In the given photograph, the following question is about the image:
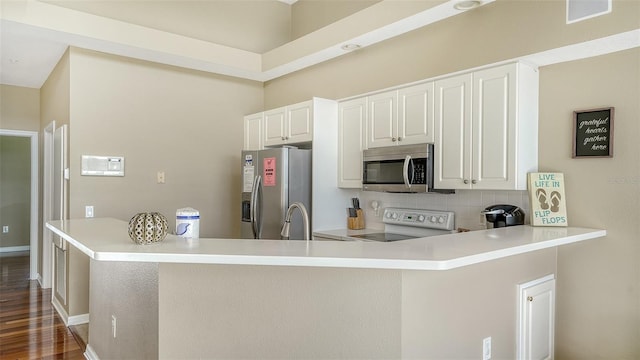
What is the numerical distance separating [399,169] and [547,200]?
1072 mm

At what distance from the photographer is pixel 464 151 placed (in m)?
2.87

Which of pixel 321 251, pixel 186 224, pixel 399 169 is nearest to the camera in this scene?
pixel 321 251

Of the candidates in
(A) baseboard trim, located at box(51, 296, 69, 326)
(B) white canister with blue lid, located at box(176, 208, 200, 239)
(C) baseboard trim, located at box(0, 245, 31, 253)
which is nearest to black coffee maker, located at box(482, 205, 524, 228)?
(B) white canister with blue lid, located at box(176, 208, 200, 239)

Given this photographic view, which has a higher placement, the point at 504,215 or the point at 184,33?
the point at 184,33

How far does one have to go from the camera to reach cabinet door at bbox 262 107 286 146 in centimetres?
421

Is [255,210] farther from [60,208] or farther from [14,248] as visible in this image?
[14,248]

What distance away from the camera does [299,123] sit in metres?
4.01

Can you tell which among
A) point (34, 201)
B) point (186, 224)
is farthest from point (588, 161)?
point (34, 201)

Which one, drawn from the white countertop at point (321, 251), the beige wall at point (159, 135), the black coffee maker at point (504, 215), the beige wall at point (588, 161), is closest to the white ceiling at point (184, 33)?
the beige wall at point (159, 135)

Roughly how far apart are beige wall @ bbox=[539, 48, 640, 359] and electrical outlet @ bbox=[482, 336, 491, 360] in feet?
2.73

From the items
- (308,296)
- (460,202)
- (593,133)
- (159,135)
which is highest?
(159,135)

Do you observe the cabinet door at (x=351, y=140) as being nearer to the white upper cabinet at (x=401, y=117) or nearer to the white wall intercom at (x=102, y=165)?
the white upper cabinet at (x=401, y=117)

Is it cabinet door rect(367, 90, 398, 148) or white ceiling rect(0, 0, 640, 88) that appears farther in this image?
cabinet door rect(367, 90, 398, 148)

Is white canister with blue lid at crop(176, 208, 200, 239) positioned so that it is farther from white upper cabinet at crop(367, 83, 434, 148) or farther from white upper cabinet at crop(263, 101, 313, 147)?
white upper cabinet at crop(263, 101, 313, 147)
